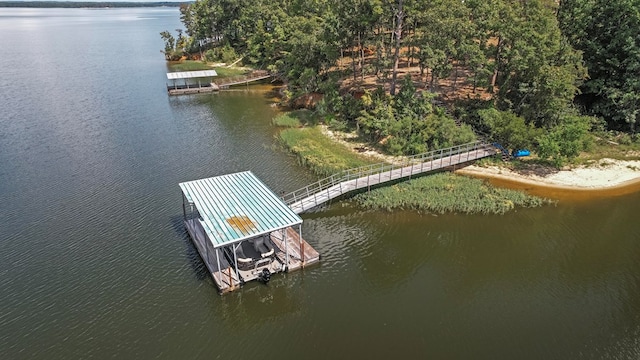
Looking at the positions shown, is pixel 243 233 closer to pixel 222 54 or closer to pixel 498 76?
pixel 498 76

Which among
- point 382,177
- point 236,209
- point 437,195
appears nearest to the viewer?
point 236,209

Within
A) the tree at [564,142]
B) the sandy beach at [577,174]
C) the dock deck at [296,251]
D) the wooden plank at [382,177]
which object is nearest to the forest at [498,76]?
the tree at [564,142]

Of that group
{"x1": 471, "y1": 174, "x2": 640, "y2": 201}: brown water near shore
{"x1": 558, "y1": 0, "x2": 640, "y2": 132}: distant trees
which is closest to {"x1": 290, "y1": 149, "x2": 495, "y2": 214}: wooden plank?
{"x1": 471, "y1": 174, "x2": 640, "y2": 201}: brown water near shore

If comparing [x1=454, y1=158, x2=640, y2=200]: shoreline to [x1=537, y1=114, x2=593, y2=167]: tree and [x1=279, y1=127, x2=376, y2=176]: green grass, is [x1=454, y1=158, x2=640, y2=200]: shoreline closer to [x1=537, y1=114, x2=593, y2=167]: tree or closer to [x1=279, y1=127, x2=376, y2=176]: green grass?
[x1=537, y1=114, x2=593, y2=167]: tree

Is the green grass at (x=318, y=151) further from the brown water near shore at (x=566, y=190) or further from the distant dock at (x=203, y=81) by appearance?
the distant dock at (x=203, y=81)

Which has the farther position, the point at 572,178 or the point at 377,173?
the point at 572,178

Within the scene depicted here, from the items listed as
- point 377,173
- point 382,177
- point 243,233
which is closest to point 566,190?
point 382,177

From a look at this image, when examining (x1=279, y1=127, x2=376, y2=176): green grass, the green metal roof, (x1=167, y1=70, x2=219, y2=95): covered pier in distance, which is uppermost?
(x1=167, y1=70, x2=219, y2=95): covered pier in distance
